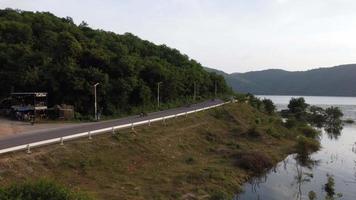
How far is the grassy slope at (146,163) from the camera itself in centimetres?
2580

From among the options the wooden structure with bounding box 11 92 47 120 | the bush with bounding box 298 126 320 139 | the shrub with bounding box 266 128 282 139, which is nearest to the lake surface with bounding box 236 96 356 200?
the shrub with bounding box 266 128 282 139

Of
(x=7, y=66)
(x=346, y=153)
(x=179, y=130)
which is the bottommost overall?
(x=346, y=153)

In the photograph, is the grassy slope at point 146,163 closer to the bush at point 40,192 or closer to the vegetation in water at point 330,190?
the vegetation in water at point 330,190

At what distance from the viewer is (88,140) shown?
32.8m

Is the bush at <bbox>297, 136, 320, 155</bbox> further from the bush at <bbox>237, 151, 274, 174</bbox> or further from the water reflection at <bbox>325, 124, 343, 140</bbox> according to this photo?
the water reflection at <bbox>325, 124, 343, 140</bbox>

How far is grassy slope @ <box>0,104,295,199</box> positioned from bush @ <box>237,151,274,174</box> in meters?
0.86

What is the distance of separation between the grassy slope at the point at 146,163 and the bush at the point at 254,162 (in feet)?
2.81

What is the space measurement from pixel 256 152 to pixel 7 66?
34407 millimetres

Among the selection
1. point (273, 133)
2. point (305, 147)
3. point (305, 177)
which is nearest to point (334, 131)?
point (273, 133)

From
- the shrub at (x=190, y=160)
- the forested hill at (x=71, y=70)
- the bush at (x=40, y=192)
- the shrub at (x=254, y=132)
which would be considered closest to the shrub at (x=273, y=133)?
the shrub at (x=254, y=132)

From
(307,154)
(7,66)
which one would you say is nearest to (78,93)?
(7,66)

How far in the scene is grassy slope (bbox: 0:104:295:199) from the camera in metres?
25.8

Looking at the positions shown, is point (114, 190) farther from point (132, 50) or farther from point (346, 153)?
point (132, 50)

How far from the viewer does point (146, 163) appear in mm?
33406
